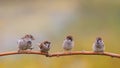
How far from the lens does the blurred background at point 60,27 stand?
476 centimetres

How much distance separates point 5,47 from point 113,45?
155 centimetres

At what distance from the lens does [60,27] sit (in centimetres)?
530

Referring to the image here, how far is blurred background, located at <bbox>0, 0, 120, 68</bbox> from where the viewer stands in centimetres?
476

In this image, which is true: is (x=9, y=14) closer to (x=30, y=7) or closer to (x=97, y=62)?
(x=30, y=7)

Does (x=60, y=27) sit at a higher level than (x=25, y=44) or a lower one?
higher

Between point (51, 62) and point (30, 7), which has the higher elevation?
point (30, 7)

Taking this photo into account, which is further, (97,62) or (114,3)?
(114,3)

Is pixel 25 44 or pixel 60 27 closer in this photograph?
pixel 25 44

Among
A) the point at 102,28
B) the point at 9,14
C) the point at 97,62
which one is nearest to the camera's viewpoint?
the point at 97,62

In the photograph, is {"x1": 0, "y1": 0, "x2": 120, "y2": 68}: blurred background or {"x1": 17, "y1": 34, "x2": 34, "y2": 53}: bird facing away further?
{"x1": 0, "y1": 0, "x2": 120, "y2": 68}: blurred background

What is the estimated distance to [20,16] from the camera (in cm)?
547

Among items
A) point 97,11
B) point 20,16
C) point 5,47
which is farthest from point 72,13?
point 5,47

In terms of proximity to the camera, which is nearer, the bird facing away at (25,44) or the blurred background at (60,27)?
the bird facing away at (25,44)

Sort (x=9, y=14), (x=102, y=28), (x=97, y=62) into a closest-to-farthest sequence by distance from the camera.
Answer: (x=97, y=62), (x=102, y=28), (x=9, y=14)
